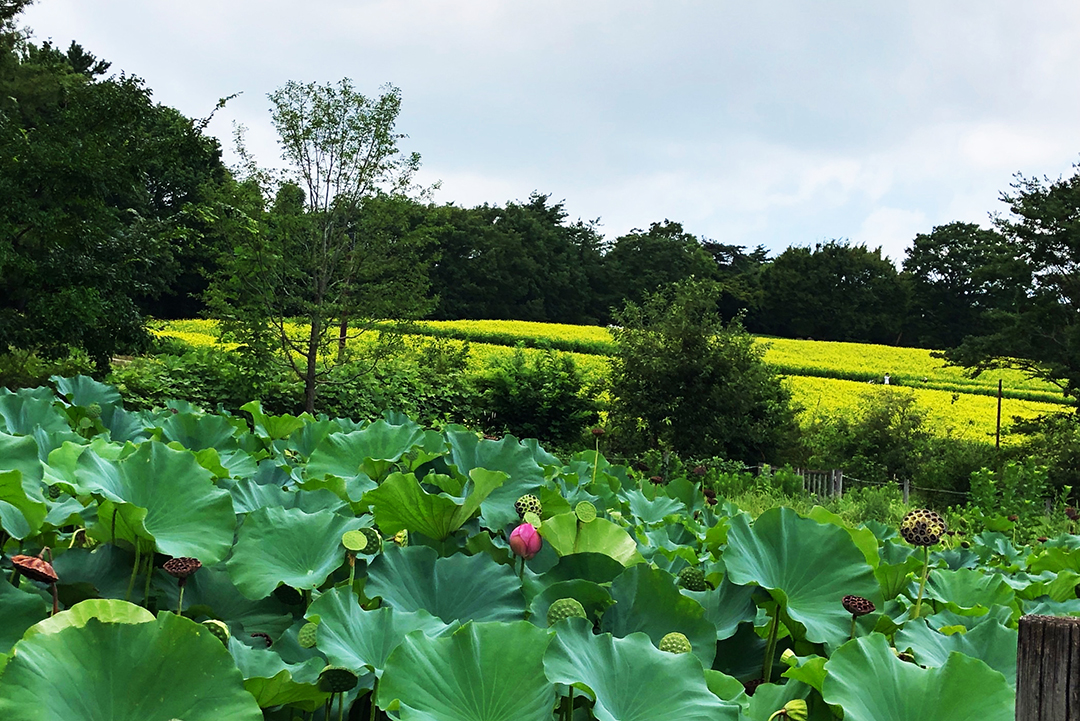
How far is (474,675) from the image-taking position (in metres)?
0.70

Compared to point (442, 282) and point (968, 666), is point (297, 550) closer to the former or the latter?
point (968, 666)

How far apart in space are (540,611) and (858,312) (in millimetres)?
39894

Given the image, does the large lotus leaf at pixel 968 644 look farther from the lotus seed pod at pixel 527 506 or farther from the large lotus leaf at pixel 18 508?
the large lotus leaf at pixel 18 508

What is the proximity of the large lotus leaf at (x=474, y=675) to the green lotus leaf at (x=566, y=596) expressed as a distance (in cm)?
19

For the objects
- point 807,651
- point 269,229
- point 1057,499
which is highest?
point 269,229

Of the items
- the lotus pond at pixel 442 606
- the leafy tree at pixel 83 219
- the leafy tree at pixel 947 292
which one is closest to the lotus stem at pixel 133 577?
the lotus pond at pixel 442 606

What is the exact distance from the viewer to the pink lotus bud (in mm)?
1022

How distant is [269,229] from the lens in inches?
392

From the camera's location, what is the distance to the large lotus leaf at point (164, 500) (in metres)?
0.94

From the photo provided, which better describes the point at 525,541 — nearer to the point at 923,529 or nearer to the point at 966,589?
the point at 923,529

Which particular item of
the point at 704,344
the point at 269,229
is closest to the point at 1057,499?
the point at 704,344

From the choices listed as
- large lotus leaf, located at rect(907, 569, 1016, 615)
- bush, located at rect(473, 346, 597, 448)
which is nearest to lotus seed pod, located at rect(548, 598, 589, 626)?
large lotus leaf, located at rect(907, 569, 1016, 615)

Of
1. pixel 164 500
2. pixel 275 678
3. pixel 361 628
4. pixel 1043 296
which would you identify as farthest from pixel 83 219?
pixel 1043 296

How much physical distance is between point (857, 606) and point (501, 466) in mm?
632
